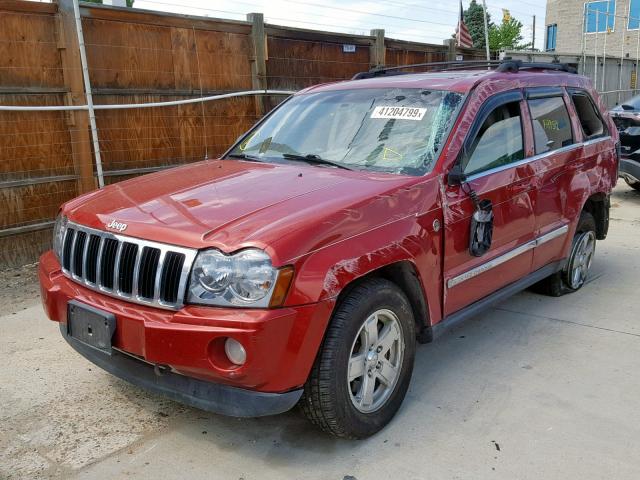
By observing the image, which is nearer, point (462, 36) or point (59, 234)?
point (59, 234)

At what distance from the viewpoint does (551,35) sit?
3556cm

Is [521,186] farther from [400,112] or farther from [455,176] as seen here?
[400,112]

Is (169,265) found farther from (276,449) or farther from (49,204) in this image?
(49,204)

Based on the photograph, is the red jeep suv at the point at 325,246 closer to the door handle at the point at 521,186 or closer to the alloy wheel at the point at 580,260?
the door handle at the point at 521,186

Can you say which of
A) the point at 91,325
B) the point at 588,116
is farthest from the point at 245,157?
the point at 588,116

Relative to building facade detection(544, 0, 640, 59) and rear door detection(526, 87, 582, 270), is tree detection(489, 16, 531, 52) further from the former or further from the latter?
rear door detection(526, 87, 582, 270)

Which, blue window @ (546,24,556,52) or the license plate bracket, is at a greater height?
blue window @ (546,24,556,52)

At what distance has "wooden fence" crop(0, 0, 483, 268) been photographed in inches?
228

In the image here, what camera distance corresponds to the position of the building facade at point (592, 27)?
87.6 ft

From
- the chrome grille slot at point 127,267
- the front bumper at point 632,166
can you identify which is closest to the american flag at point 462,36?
the front bumper at point 632,166

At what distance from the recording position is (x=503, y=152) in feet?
12.9

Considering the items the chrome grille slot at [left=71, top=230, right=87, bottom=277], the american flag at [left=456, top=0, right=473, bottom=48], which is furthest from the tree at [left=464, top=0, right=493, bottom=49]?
the chrome grille slot at [left=71, top=230, right=87, bottom=277]

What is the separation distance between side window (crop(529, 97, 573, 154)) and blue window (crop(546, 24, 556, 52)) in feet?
109

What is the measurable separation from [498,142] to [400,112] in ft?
2.28
